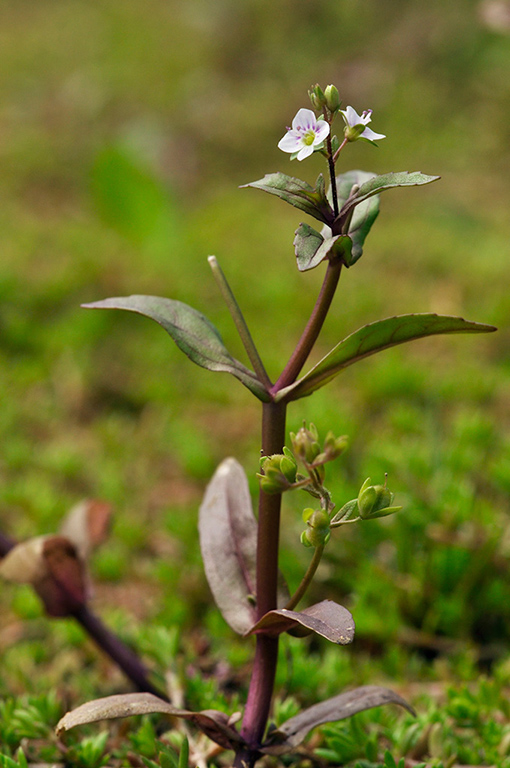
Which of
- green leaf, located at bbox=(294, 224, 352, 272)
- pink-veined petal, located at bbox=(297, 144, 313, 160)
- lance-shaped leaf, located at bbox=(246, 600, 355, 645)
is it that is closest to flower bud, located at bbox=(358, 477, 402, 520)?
lance-shaped leaf, located at bbox=(246, 600, 355, 645)

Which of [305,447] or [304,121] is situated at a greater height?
[304,121]

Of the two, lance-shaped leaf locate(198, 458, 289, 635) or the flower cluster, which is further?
lance-shaped leaf locate(198, 458, 289, 635)

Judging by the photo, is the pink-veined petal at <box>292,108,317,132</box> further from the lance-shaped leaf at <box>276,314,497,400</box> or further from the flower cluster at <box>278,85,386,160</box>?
the lance-shaped leaf at <box>276,314,497,400</box>

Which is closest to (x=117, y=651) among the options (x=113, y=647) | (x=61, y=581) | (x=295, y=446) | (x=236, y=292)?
(x=113, y=647)

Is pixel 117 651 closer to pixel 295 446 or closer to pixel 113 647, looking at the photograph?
pixel 113 647

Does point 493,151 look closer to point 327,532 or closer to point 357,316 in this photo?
point 357,316

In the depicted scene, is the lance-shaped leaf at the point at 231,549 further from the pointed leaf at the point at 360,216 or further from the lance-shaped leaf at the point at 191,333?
the pointed leaf at the point at 360,216
